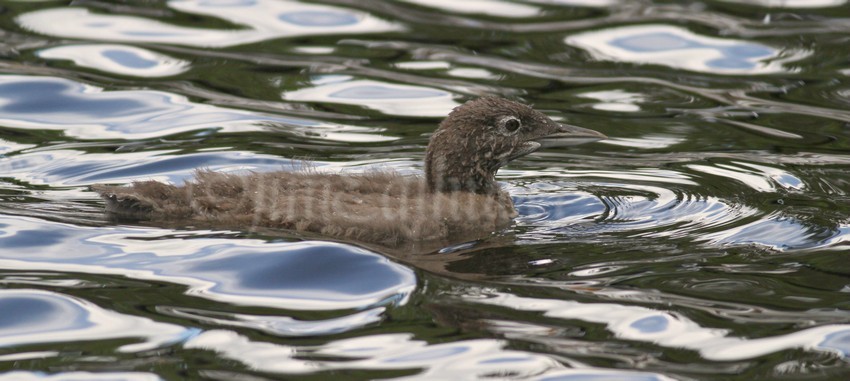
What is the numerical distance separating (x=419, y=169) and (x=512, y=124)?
141cm

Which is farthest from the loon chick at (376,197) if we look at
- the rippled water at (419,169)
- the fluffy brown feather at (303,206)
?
the rippled water at (419,169)

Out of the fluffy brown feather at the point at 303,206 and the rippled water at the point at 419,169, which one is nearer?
the rippled water at the point at 419,169

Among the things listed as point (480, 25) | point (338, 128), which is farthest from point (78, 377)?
point (480, 25)

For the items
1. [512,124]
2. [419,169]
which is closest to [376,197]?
[512,124]

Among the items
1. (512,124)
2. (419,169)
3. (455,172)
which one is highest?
(512,124)

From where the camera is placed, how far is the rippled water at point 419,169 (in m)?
7.04

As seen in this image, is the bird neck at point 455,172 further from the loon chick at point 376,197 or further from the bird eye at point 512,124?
the bird eye at point 512,124

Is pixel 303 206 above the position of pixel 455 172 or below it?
below

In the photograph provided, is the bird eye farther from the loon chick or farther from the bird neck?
the bird neck

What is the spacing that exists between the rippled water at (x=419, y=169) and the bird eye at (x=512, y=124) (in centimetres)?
64

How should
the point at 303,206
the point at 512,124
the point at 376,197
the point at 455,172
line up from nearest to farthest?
the point at 303,206 → the point at 376,197 → the point at 455,172 → the point at 512,124

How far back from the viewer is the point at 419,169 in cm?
1127

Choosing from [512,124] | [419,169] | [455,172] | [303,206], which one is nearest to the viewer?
[303,206]

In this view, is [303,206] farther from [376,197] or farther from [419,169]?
[419,169]
